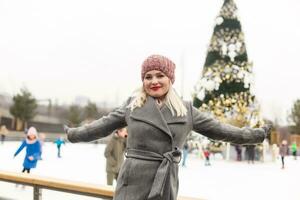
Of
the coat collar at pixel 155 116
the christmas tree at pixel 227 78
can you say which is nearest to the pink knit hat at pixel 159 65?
the coat collar at pixel 155 116

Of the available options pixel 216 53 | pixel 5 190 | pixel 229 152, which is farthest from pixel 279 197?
pixel 216 53

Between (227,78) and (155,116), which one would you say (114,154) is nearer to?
(155,116)

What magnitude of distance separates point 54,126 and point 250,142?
1780 inches

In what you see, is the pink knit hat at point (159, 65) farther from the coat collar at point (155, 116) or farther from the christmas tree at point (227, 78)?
the christmas tree at point (227, 78)

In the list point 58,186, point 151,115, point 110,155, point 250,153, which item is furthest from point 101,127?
point 250,153

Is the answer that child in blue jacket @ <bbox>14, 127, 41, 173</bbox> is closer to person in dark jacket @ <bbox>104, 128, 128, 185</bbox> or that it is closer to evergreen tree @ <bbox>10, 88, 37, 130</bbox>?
person in dark jacket @ <bbox>104, 128, 128, 185</bbox>

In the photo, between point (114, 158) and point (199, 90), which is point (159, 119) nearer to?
point (114, 158)

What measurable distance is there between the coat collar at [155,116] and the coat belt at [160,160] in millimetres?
96

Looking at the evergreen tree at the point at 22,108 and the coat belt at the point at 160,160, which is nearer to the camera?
the coat belt at the point at 160,160

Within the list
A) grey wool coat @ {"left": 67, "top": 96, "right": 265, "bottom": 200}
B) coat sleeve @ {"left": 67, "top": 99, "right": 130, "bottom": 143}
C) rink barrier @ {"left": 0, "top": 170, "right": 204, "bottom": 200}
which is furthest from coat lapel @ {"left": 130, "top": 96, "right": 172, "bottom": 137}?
rink barrier @ {"left": 0, "top": 170, "right": 204, "bottom": 200}

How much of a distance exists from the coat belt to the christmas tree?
14.7 metres

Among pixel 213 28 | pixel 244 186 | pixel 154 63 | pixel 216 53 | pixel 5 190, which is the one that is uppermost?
pixel 213 28

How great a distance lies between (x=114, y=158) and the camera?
5.59 m

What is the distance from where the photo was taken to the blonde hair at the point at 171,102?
1.72m
